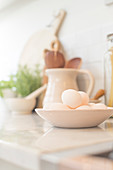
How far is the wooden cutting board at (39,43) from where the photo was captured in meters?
1.55

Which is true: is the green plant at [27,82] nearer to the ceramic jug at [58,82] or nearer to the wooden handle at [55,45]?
the wooden handle at [55,45]

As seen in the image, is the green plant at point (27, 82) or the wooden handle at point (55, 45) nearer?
the wooden handle at point (55, 45)

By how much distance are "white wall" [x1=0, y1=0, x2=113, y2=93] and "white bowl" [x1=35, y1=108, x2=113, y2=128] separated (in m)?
0.66

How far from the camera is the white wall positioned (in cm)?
132

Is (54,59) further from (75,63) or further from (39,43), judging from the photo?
(39,43)

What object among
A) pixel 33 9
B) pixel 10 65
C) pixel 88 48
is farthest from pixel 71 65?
pixel 10 65

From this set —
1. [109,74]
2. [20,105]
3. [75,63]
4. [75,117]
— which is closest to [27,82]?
[20,105]

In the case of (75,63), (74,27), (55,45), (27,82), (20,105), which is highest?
(74,27)

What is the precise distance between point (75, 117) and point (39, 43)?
110 cm

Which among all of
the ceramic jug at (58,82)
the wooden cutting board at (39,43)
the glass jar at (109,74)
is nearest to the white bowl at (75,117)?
the glass jar at (109,74)

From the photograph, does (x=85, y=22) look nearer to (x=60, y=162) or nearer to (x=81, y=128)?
(x=81, y=128)

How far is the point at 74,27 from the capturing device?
1478mm

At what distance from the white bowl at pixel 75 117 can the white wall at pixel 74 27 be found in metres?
0.66

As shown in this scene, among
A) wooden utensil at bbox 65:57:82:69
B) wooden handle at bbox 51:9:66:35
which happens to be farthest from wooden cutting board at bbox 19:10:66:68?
wooden utensil at bbox 65:57:82:69
